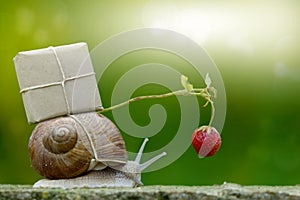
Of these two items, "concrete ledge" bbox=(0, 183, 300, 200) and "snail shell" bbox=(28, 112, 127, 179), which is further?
"snail shell" bbox=(28, 112, 127, 179)

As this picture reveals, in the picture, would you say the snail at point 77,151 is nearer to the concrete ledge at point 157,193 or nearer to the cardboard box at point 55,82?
the cardboard box at point 55,82

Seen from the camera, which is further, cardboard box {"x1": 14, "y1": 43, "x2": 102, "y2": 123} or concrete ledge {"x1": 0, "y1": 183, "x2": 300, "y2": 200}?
cardboard box {"x1": 14, "y1": 43, "x2": 102, "y2": 123}

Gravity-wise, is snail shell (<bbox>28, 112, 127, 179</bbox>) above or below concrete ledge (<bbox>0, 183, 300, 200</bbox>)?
above

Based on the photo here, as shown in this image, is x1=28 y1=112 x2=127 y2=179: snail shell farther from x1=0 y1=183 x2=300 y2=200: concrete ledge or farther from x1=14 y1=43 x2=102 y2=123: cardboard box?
x1=0 y1=183 x2=300 y2=200: concrete ledge

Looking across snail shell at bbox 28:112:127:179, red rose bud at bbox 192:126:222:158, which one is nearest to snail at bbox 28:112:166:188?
snail shell at bbox 28:112:127:179

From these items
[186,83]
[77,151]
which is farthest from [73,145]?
[186,83]

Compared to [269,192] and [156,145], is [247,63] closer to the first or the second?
[156,145]

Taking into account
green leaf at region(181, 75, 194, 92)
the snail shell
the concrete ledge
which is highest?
green leaf at region(181, 75, 194, 92)

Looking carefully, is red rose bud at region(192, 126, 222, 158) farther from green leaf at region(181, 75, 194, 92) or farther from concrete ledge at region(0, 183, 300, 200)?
concrete ledge at region(0, 183, 300, 200)

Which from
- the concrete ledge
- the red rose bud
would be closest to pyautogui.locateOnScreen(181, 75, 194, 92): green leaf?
the red rose bud
